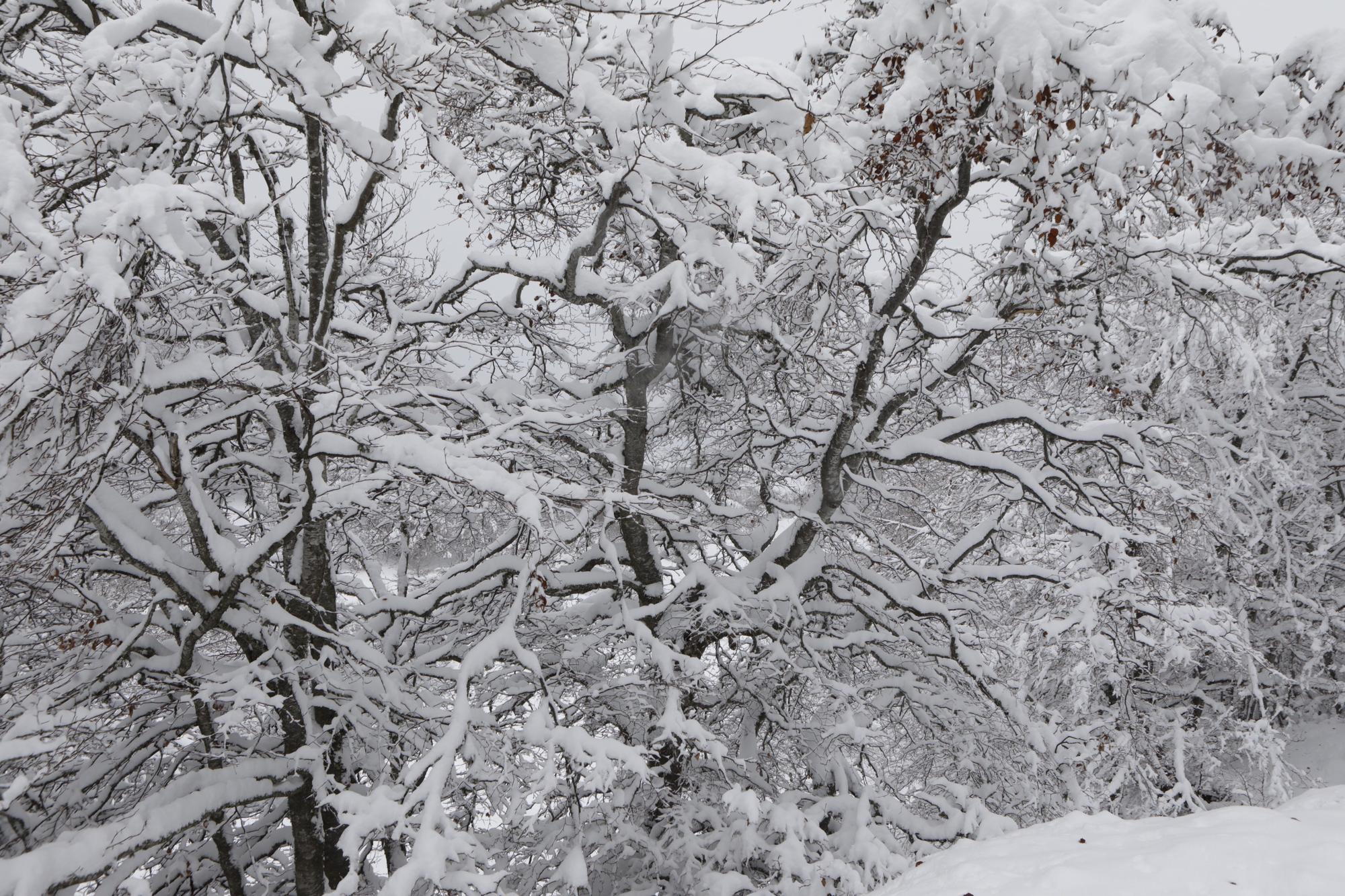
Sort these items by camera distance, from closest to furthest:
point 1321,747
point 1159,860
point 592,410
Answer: point 1159,860 → point 592,410 → point 1321,747

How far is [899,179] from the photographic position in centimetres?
451

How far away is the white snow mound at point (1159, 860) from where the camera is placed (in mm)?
2172

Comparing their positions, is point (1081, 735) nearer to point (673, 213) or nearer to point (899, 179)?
point (899, 179)

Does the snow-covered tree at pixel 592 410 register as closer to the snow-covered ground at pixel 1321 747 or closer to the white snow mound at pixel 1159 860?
the white snow mound at pixel 1159 860

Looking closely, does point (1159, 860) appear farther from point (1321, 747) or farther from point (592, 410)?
point (1321, 747)

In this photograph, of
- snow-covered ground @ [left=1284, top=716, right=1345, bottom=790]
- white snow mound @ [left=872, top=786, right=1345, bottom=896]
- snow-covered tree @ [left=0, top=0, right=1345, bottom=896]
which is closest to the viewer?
white snow mound @ [left=872, top=786, right=1345, bottom=896]

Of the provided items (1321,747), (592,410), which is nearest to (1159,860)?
(592,410)

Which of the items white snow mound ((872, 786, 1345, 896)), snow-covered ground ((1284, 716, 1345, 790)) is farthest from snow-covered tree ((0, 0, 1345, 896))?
snow-covered ground ((1284, 716, 1345, 790))

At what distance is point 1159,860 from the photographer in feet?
7.63

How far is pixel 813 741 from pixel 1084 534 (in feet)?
8.47

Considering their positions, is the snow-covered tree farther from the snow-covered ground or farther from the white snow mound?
the snow-covered ground

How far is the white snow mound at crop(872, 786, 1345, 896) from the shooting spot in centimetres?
217

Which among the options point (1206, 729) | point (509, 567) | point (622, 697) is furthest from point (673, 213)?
point (1206, 729)

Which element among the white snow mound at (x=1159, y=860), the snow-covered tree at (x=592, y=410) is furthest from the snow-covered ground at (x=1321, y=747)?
the white snow mound at (x=1159, y=860)
